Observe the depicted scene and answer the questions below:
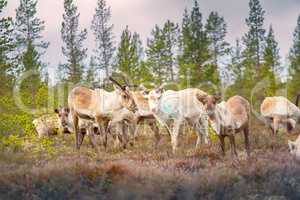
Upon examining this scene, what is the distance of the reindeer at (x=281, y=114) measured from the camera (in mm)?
20847

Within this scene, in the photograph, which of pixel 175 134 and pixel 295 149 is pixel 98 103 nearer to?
pixel 175 134

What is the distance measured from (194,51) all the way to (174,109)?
2551 centimetres

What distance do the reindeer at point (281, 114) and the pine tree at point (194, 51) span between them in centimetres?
1821

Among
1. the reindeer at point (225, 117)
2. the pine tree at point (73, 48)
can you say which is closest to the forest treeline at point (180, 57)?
the pine tree at point (73, 48)

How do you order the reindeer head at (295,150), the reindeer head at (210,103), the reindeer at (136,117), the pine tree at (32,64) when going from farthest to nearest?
the pine tree at (32,64) → the reindeer at (136,117) → the reindeer head at (210,103) → the reindeer head at (295,150)

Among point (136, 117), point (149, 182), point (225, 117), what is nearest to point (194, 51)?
point (136, 117)

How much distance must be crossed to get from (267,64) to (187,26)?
A: 1081cm

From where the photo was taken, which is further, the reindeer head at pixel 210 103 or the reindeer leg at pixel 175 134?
the reindeer leg at pixel 175 134

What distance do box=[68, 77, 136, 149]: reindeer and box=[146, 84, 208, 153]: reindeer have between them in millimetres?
1288

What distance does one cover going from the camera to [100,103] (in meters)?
17.1

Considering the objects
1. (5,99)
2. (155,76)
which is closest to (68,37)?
(155,76)

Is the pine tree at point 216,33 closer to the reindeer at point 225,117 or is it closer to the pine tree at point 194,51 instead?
the pine tree at point 194,51

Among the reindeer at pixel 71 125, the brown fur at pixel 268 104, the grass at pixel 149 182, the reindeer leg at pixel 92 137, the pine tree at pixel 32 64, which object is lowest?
the grass at pixel 149 182

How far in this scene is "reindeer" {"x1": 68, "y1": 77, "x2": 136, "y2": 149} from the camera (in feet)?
55.4
